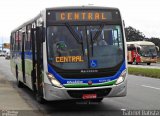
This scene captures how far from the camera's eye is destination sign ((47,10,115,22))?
1196 cm

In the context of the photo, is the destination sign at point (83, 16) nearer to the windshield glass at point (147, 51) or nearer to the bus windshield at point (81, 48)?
the bus windshield at point (81, 48)

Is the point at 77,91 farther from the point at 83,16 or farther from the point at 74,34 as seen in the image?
the point at 83,16

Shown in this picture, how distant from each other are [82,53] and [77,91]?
1058mm

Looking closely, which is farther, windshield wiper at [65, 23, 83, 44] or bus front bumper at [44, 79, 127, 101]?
windshield wiper at [65, 23, 83, 44]

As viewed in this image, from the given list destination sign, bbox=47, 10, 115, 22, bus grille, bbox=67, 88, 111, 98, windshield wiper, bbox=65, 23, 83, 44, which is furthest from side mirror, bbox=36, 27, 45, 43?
bus grille, bbox=67, 88, 111, 98

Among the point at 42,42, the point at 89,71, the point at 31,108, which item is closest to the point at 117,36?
the point at 89,71

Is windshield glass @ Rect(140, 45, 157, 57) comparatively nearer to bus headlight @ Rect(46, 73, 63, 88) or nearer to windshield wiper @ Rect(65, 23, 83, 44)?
windshield wiper @ Rect(65, 23, 83, 44)

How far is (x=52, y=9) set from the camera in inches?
474

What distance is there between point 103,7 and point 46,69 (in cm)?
246

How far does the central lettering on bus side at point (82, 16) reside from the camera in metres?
12.0

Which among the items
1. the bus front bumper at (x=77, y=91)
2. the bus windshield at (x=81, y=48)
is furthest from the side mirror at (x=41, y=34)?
the bus front bumper at (x=77, y=91)

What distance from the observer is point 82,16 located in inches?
476

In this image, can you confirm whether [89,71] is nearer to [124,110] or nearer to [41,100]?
[124,110]

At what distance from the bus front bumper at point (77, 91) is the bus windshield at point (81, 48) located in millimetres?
604
